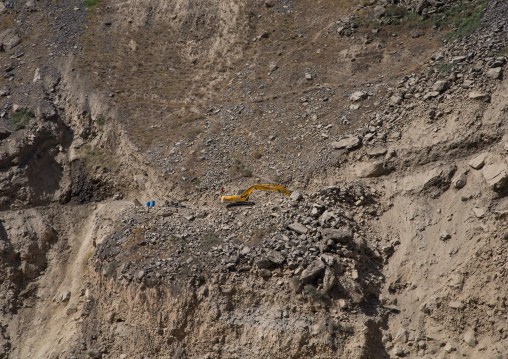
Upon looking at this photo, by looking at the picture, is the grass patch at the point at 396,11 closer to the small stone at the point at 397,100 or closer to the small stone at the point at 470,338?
the small stone at the point at 397,100

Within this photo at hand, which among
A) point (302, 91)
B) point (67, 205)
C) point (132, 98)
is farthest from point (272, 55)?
point (67, 205)

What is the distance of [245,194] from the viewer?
17469 millimetres

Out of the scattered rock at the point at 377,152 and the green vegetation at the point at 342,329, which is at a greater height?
the scattered rock at the point at 377,152

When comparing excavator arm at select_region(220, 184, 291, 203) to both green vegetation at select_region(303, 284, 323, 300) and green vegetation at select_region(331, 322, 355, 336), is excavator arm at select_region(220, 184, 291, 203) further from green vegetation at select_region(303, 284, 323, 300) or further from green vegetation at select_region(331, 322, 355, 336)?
green vegetation at select_region(331, 322, 355, 336)

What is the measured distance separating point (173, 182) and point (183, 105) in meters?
4.80

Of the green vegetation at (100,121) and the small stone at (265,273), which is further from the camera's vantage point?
the green vegetation at (100,121)

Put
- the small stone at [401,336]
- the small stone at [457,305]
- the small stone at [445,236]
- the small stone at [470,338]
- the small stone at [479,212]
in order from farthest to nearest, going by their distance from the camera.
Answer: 1. the small stone at [445,236]
2. the small stone at [479,212]
3. the small stone at [401,336]
4. the small stone at [457,305]
5. the small stone at [470,338]

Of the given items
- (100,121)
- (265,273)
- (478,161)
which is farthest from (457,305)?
(100,121)

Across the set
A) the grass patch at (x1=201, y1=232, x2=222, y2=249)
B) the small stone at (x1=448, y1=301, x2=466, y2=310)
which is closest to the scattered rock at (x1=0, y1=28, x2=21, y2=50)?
the grass patch at (x1=201, y1=232, x2=222, y2=249)

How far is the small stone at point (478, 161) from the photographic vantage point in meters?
15.0

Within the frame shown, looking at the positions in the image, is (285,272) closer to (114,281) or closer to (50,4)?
(114,281)

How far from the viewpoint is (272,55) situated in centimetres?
2297

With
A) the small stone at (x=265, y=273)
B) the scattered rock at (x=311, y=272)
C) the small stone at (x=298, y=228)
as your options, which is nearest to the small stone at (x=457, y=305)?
the scattered rock at (x=311, y=272)

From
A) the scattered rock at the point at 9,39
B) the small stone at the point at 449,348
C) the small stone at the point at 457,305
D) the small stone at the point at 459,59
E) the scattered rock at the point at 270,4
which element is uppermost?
the scattered rock at the point at 9,39
